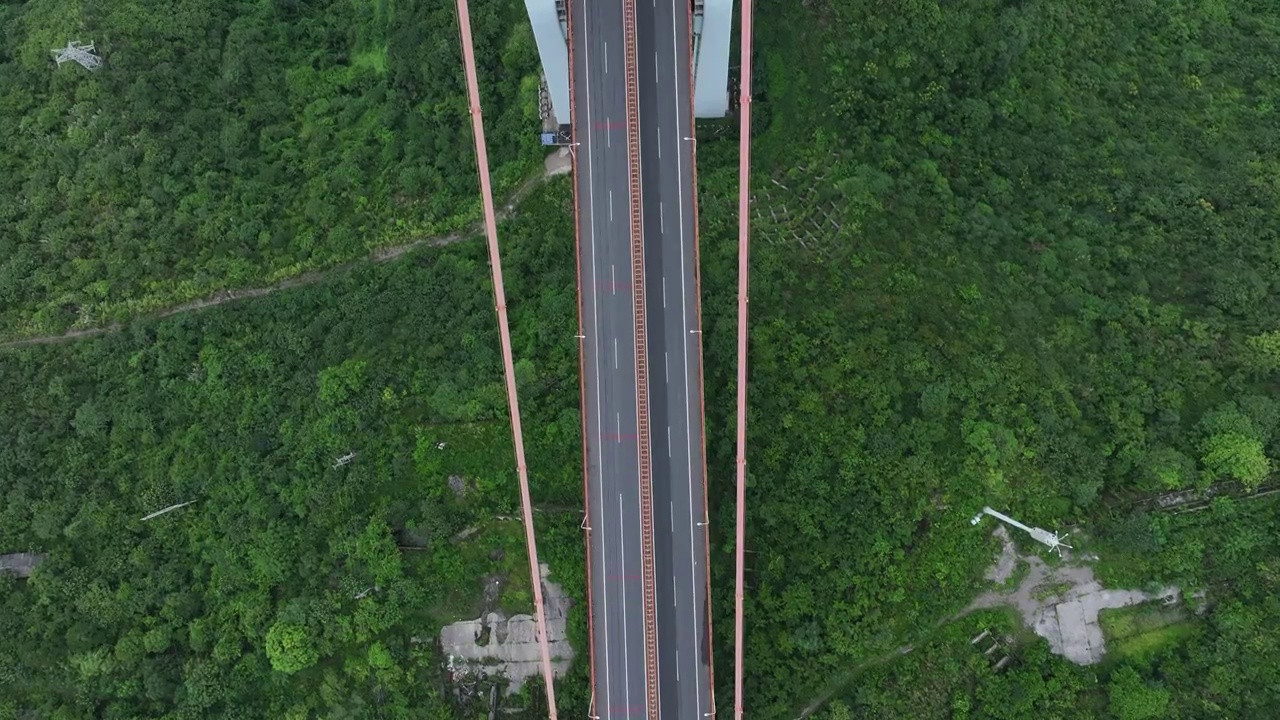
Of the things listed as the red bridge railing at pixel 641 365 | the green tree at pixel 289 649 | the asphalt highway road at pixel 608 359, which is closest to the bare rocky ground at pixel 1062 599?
the red bridge railing at pixel 641 365

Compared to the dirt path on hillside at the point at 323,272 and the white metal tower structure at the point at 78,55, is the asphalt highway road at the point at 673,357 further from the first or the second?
the white metal tower structure at the point at 78,55

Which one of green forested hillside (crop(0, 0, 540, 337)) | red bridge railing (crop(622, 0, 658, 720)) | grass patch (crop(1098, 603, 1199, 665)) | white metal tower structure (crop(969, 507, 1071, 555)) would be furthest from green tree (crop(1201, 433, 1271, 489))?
green forested hillside (crop(0, 0, 540, 337))

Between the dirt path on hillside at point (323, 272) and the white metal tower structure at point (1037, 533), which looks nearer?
the white metal tower structure at point (1037, 533)

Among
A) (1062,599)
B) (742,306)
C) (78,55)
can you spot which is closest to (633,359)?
(742,306)

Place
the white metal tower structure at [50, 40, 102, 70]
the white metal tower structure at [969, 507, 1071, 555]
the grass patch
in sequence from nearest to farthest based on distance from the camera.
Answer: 1. the white metal tower structure at [969, 507, 1071, 555]
2. the grass patch
3. the white metal tower structure at [50, 40, 102, 70]

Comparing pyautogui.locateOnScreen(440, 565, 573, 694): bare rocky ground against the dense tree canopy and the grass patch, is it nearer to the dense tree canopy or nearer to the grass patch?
the dense tree canopy

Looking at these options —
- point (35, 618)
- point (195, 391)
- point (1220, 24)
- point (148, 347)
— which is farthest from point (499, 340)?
point (1220, 24)

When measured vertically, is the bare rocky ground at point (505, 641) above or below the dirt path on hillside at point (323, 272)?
below

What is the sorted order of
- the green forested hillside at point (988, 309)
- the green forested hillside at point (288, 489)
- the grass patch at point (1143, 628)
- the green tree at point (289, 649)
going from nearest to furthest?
1. the grass patch at point (1143, 628)
2. the green forested hillside at point (988, 309)
3. the green tree at point (289, 649)
4. the green forested hillside at point (288, 489)
